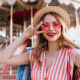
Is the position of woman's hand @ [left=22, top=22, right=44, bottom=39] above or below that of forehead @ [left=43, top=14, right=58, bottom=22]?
below

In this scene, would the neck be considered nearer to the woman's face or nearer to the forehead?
the woman's face

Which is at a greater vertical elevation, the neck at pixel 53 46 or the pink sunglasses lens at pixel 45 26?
the pink sunglasses lens at pixel 45 26

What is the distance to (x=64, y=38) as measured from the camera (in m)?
1.14

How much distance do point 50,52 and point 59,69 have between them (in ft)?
0.62

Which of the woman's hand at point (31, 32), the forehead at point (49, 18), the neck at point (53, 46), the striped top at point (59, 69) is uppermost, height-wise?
the forehead at point (49, 18)

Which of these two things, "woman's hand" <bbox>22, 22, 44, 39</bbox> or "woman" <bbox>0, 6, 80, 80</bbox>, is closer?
"woman" <bbox>0, 6, 80, 80</bbox>

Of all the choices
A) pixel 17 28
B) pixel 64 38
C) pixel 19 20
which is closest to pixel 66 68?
pixel 64 38

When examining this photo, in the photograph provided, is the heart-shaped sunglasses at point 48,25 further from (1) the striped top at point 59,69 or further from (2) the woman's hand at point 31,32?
(1) the striped top at point 59,69

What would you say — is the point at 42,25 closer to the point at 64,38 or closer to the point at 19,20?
the point at 64,38

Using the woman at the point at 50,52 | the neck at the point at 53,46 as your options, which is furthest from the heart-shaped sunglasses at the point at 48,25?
the neck at the point at 53,46

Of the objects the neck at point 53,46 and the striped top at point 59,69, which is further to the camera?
the neck at point 53,46

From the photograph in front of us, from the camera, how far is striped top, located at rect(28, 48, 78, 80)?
100cm

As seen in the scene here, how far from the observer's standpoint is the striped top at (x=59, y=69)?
1.00m

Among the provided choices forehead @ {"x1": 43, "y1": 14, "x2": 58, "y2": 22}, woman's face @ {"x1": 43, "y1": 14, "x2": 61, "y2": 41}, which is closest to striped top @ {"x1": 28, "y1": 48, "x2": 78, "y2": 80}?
woman's face @ {"x1": 43, "y1": 14, "x2": 61, "y2": 41}
